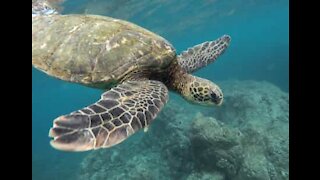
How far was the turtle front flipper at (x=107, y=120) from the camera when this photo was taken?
3123 millimetres

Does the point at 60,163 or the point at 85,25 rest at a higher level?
the point at 60,163

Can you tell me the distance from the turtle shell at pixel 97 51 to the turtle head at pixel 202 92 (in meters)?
0.60

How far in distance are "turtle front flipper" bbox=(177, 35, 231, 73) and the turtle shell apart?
1.25m

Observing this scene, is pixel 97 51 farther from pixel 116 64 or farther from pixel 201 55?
pixel 201 55

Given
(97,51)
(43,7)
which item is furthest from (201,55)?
(43,7)

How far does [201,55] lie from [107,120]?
389 centimetres

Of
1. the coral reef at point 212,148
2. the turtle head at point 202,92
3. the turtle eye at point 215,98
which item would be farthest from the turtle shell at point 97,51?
the coral reef at point 212,148

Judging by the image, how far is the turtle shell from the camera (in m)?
5.19
